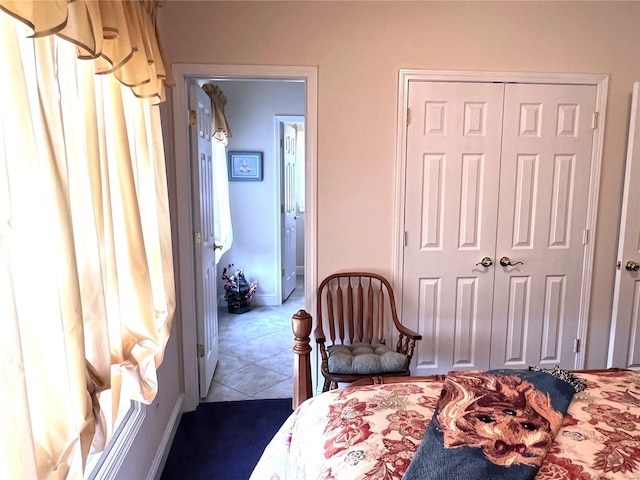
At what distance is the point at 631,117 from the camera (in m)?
2.63

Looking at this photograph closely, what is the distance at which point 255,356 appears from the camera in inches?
139

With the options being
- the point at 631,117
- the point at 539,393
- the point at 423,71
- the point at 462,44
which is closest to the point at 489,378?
the point at 539,393

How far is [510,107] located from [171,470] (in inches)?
110

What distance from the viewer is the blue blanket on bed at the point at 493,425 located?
38.0 inches

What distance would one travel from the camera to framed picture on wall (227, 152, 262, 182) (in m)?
4.59

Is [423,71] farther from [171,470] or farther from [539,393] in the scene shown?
[171,470]

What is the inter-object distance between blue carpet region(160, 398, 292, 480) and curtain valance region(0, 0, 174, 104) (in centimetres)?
179

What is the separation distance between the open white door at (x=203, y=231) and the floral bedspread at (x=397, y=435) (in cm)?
146

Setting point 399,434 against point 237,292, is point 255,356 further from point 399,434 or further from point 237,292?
point 399,434

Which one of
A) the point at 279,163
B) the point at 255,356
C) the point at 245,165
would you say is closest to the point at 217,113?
the point at 245,165

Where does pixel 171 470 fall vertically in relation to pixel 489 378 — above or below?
below

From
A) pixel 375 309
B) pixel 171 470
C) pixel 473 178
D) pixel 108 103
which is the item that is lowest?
pixel 171 470

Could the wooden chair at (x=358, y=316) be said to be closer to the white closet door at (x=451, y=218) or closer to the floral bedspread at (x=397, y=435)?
the white closet door at (x=451, y=218)

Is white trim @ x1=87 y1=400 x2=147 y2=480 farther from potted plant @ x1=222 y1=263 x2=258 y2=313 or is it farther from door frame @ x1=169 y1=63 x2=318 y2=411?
potted plant @ x1=222 y1=263 x2=258 y2=313
